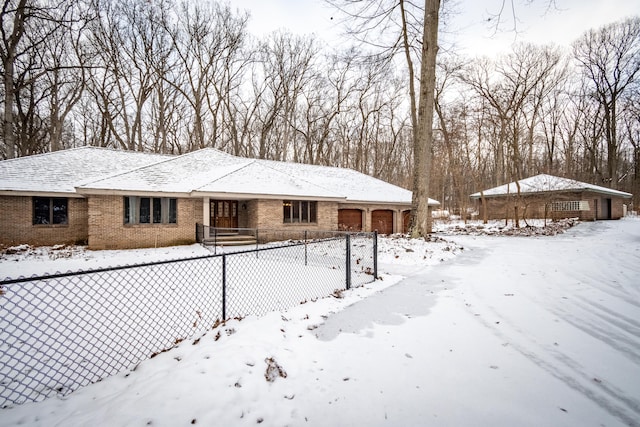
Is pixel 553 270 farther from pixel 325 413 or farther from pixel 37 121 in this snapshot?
pixel 37 121

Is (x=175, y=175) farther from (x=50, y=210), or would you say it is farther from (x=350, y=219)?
(x=350, y=219)

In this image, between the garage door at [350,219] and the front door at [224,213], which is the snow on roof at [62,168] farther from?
the garage door at [350,219]

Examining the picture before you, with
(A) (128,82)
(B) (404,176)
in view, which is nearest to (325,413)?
(A) (128,82)

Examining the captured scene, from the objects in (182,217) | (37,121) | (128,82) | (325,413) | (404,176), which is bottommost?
(325,413)

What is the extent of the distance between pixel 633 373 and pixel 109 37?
101 feet

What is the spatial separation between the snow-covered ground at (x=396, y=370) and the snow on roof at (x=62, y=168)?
579 inches

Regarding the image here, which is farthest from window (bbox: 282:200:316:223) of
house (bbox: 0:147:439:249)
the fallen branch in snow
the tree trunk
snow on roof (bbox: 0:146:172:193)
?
the fallen branch in snow

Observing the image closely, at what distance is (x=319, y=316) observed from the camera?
15.0ft

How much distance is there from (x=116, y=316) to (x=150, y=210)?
33.1 ft

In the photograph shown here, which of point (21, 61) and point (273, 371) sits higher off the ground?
point (21, 61)

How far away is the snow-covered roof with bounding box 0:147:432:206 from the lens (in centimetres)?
1263

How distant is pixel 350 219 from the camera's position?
1859 cm

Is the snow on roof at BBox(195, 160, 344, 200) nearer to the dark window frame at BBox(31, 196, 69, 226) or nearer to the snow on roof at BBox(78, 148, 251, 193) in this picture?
the snow on roof at BBox(78, 148, 251, 193)

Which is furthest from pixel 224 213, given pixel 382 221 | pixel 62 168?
pixel 382 221
